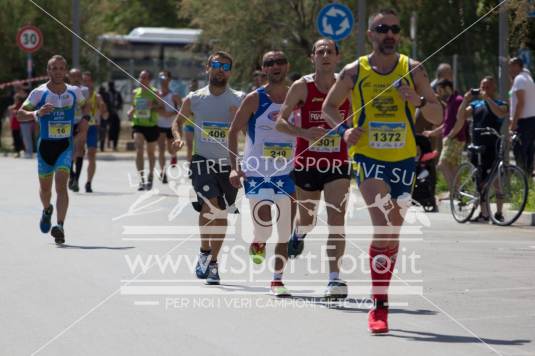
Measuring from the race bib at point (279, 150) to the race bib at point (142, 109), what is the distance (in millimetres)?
12096

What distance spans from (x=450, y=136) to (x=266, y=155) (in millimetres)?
8241

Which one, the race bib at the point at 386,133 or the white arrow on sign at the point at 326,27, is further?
the white arrow on sign at the point at 326,27

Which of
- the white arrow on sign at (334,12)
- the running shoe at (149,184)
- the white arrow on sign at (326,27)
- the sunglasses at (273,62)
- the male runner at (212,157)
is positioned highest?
the white arrow on sign at (334,12)

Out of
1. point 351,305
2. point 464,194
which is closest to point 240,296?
point 351,305

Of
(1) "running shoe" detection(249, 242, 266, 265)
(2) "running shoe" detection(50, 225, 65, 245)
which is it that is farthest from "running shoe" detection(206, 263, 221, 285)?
(2) "running shoe" detection(50, 225, 65, 245)

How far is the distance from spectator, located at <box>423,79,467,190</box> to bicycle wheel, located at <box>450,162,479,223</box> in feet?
3.19

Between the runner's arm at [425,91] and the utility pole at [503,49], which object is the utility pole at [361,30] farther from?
the runner's arm at [425,91]

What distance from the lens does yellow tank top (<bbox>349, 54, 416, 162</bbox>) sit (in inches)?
352

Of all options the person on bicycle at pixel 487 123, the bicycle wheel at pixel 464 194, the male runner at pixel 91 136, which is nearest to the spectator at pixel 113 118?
the male runner at pixel 91 136

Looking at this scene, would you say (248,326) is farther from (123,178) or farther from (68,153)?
(123,178)

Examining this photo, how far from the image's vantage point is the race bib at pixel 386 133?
8.99 metres

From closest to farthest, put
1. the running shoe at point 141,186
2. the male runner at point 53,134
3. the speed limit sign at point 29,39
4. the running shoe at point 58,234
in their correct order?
the running shoe at point 58,234
the male runner at point 53,134
the running shoe at point 141,186
the speed limit sign at point 29,39

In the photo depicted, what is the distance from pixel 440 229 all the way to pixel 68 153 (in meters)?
4.67

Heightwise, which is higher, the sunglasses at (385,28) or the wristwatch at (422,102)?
the sunglasses at (385,28)
